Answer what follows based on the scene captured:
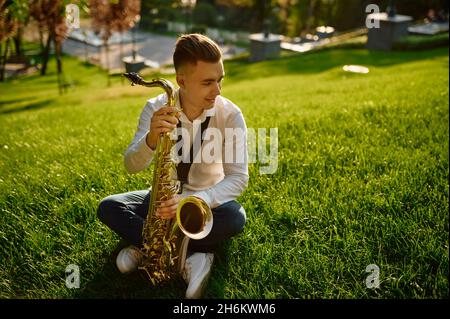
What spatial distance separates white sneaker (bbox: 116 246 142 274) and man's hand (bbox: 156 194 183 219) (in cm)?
50

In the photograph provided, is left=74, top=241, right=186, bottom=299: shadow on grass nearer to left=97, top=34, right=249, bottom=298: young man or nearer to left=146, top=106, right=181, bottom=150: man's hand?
left=97, top=34, right=249, bottom=298: young man

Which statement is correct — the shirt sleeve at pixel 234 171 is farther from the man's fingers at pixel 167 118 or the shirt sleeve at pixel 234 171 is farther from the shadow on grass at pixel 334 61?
the shadow on grass at pixel 334 61

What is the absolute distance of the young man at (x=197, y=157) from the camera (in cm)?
307

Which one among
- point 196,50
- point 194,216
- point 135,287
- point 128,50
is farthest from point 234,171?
point 128,50

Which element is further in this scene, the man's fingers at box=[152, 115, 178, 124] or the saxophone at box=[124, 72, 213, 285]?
the saxophone at box=[124, 72, 213, 285]

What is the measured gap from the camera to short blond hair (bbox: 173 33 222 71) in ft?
10.1

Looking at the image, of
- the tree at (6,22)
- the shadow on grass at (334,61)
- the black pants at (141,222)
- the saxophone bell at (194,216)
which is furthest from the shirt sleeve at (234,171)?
the shadow on grass at (334,61)

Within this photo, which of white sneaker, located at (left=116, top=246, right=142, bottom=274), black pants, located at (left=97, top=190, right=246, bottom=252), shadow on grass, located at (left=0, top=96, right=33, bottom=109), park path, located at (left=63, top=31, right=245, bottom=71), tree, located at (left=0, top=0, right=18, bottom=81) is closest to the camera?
white sneaker, located at (left=116, top=246, right=142, bottom=274)

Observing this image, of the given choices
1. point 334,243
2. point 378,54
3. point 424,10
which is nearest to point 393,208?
point 334,243

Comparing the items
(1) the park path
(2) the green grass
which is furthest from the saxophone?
(1) the park path

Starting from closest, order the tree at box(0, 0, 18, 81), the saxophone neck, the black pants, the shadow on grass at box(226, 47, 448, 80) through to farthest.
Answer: the saxophone neck → the black pants → the tree at box(0, 0, 18, 81) → the shadow on grass at box(226, 47, 448, 80)

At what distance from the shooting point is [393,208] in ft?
12.5

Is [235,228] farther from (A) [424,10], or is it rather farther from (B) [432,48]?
(A) [424,10]

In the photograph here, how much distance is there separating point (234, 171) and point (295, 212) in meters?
0.84
